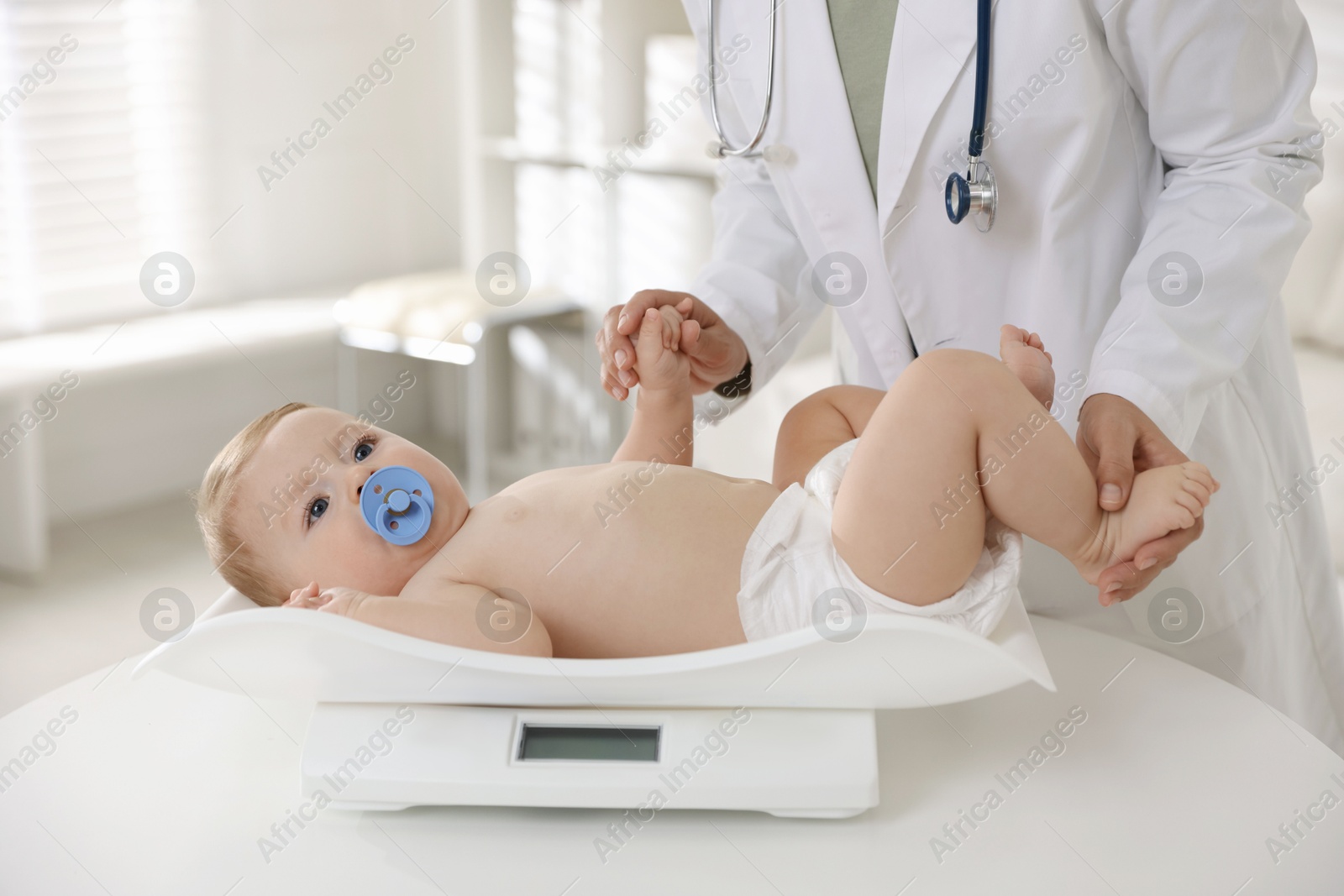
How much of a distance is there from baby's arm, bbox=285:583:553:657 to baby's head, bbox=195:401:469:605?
11 cm

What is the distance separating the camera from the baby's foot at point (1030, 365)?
0.91 meters

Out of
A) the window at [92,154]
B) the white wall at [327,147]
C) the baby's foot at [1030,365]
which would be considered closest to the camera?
the baby's foot at [1030,365]

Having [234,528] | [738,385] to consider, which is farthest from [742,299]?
[234,528]

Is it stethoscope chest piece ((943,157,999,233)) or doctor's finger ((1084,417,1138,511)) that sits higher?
stethoscope chest piece ((943,157,999,233))

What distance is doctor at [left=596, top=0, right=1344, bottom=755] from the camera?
951 millimetres

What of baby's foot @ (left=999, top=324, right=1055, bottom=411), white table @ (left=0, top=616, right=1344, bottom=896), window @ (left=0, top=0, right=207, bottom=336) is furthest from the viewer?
window @ (left=0, top=0, right=207, bottom=336)

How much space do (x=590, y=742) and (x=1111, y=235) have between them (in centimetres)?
70

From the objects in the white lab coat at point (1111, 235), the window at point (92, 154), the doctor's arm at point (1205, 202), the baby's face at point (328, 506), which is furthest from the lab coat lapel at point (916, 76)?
the window at point (92, 154)

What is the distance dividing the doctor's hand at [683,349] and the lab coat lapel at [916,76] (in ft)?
0.67

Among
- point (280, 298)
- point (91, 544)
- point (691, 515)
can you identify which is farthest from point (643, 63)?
point (691, 515)

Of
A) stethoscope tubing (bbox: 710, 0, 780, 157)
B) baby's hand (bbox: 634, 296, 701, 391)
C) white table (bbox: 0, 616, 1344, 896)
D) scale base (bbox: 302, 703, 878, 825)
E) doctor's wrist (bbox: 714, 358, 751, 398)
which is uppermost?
stethoscope tubing (bbox: 710, 0, 780, 157)

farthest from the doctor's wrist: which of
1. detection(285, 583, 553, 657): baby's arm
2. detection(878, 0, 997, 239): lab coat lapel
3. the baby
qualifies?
detection(285, 583, 553, 657): baby's arm

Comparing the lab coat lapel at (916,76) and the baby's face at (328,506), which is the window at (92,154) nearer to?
the baby's face at (328,506)

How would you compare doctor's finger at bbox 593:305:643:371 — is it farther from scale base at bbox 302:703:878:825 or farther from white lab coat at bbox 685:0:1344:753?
scale base at bbox 302:703:878:825
